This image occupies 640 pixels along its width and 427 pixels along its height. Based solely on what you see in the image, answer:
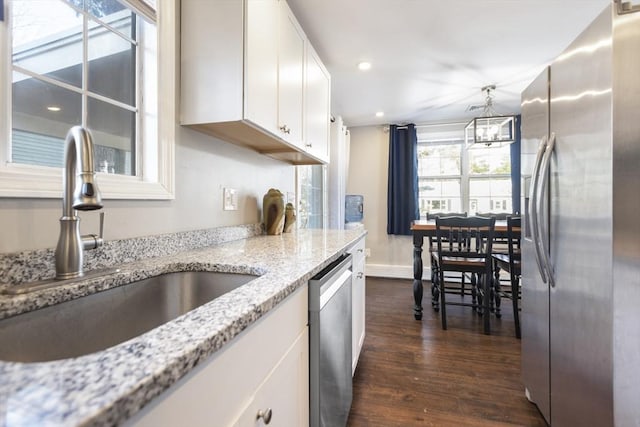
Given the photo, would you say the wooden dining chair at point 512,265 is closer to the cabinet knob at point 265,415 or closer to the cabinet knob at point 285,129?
the cabinet knob at point 285,129

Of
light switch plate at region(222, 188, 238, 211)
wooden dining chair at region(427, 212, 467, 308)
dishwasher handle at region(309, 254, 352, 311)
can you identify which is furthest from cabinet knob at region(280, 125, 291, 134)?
wooden dining chair at region(427, 212, 467, 308)

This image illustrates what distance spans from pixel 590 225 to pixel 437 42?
1.90 meters

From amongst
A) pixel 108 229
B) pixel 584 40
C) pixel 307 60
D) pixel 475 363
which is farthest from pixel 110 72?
pixel 475 363

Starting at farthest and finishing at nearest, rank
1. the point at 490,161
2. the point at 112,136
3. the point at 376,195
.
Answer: the point at 376,195 → the point at 490,161 → the point at 112,136

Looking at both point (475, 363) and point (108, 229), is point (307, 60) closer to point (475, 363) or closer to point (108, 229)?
point (108, 229)

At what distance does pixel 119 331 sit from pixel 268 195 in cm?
120

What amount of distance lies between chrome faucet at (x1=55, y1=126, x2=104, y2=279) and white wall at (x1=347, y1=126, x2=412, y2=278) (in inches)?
160

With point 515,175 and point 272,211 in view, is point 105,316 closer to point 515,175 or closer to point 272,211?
point 272,211

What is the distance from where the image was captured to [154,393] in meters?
0.35

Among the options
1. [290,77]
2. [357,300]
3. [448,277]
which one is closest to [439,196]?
[448,277]

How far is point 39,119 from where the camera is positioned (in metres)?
0.87

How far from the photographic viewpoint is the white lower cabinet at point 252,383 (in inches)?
16.2

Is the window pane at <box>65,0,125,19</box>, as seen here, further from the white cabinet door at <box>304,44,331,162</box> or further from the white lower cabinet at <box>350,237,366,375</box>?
the white lower cabinet at <box>350,237,366,375</box>

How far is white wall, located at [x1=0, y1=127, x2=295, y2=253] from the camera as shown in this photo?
2.53 ft
